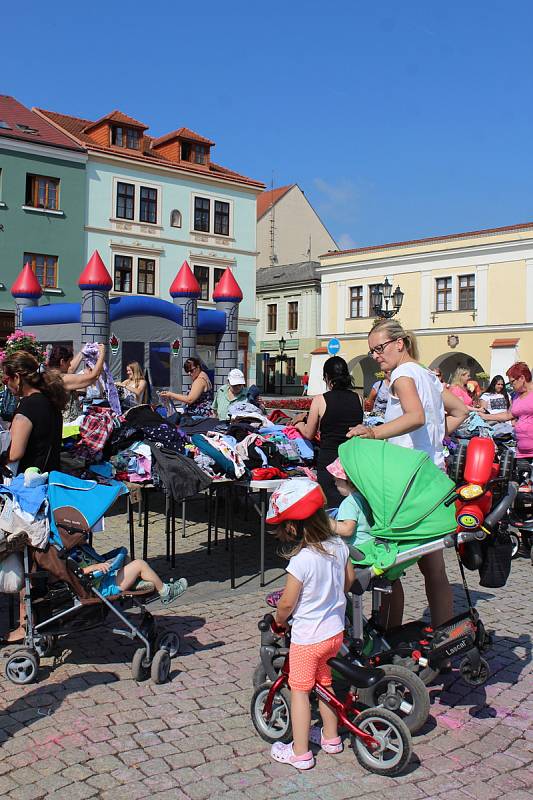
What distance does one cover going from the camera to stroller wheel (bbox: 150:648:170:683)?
4.32 m

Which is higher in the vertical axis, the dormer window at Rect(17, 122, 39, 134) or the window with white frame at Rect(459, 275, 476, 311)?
the dormer window at Rect(17, 122, 39, 134)

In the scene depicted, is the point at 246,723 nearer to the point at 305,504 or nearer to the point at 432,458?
the point at 305,504

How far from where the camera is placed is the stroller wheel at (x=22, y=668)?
14.0 feet

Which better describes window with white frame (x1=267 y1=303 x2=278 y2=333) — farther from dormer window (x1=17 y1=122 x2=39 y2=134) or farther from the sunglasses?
the sunglasses

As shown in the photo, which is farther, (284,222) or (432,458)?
(284,222)

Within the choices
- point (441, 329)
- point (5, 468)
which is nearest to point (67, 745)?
point (5, 468)

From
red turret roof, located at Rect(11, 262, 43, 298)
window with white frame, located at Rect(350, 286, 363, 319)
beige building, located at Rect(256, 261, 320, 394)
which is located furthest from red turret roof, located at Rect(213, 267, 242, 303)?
beige building, located at Rect(256, 261, 320, 394)

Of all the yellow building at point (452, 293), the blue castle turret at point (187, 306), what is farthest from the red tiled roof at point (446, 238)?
the blue castle turret at point (187, 306)

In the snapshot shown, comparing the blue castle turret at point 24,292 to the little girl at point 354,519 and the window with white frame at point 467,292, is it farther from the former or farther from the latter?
the window with white frame at point 467,292

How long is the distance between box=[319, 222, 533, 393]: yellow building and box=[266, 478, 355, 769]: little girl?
113 ft

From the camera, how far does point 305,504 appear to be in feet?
11.3

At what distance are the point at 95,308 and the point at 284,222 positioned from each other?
39137mm

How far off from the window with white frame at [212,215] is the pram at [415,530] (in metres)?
35.0

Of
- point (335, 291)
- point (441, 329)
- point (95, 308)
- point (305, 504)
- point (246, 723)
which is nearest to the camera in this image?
point (305, 504)
